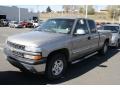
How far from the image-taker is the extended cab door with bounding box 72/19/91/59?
7230mm

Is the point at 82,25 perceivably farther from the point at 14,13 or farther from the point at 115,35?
the point at 14,13

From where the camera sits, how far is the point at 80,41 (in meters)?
7.49

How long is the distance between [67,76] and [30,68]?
1.57m

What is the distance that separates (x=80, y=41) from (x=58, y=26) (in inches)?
35.5

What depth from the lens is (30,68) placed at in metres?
5.88

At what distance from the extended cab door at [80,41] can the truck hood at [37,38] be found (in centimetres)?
57

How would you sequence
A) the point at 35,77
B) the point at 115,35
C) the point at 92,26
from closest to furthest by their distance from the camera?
the point at 35,77 → the point at 92,26 → the point at 115,35

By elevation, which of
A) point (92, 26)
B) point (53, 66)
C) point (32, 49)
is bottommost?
point (53, 66)

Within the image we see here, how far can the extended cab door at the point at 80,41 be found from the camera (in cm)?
723

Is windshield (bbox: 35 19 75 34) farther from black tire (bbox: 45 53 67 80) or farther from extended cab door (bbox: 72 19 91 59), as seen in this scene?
black tire (bbox: 45 53 67 80)

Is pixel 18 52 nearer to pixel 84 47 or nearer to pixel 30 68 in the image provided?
pixel 30 68

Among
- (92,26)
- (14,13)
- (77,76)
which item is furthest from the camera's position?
(14,13)

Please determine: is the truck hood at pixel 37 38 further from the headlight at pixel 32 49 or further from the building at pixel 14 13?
the building at pixel 14 13

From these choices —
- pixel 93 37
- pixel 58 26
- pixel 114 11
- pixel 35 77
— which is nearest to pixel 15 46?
pixel 35 77
